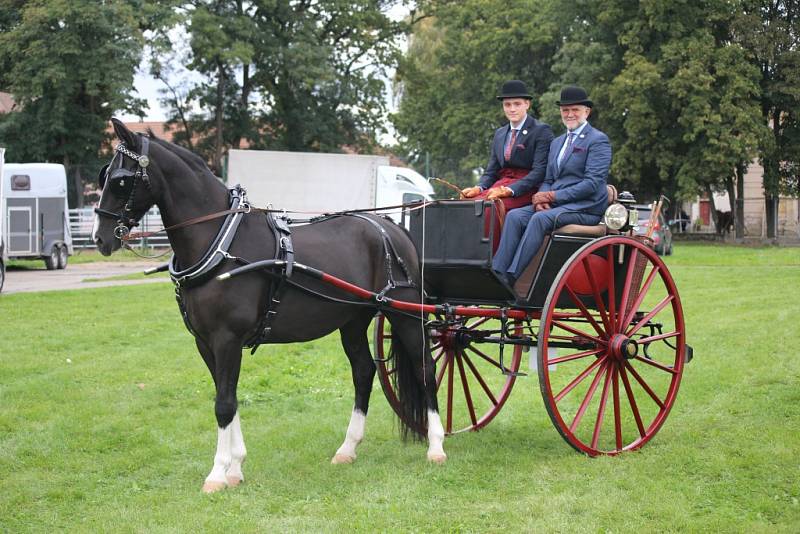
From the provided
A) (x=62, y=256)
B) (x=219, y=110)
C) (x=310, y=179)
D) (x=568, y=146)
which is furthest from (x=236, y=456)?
(x=219, y=110)

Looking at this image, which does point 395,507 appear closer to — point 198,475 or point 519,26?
point 198,475

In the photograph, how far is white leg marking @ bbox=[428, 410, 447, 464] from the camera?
7406mm

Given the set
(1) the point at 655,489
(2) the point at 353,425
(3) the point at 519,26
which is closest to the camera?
(1) the point at 655,489

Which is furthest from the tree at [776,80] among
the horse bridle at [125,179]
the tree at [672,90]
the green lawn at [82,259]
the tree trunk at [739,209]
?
the horse bridle at [125,179]

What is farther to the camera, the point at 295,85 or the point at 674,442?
the point at 295,85

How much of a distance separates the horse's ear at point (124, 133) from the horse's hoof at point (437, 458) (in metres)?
3.15

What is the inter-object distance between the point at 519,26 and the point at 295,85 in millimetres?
11084

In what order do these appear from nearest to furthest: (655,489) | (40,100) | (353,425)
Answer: (655,489)
(353,425)
(40,100)

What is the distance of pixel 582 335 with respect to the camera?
24.3 ft

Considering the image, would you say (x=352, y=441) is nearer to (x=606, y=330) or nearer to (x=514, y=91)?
(x=606, y=330)

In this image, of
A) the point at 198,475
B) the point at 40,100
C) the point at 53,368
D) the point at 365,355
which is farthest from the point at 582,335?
the point at 40,100

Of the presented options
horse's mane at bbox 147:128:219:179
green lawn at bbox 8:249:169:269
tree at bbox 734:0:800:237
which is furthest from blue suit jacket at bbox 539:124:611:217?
tree at bbox 734:0:800:237

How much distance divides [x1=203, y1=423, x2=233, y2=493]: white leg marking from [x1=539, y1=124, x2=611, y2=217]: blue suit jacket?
301 cm

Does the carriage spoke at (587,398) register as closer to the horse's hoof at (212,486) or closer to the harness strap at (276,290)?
the harness strap at (276,290)
